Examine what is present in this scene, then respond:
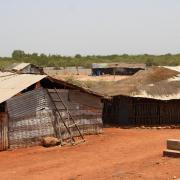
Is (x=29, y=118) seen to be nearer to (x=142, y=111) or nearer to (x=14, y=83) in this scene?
(x=14, y=83)

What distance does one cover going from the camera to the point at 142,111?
2673 centimetres

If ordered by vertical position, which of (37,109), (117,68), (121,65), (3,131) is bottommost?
(3,131)

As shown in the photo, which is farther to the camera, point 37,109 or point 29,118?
point 37,109

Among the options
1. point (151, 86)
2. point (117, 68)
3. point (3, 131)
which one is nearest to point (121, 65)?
point (117, 68)

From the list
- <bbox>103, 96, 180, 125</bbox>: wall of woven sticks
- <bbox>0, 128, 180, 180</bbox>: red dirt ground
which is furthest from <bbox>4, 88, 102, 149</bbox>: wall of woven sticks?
<bbox>103, 96, 180, 125</bbox>: wall of woven sticks

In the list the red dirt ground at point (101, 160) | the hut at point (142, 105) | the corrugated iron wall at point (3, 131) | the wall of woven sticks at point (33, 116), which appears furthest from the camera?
the hut at point (142, 105)

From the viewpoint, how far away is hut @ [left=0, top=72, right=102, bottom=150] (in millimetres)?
19734

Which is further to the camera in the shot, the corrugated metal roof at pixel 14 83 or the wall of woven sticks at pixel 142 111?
the wall of woven sticks at pixel 142 111

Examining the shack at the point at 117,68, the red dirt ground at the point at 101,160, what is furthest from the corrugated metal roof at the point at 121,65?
the red dirt ground at the point at 101,160

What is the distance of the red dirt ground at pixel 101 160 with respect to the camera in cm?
1360

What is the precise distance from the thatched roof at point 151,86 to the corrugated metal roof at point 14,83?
552cm

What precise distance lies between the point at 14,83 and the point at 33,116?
2150 mm

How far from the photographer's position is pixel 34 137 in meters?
20.5

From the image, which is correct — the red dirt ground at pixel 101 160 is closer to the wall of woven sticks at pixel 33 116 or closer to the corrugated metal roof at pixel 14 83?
the wall of woven sticks at pixel 33 116
